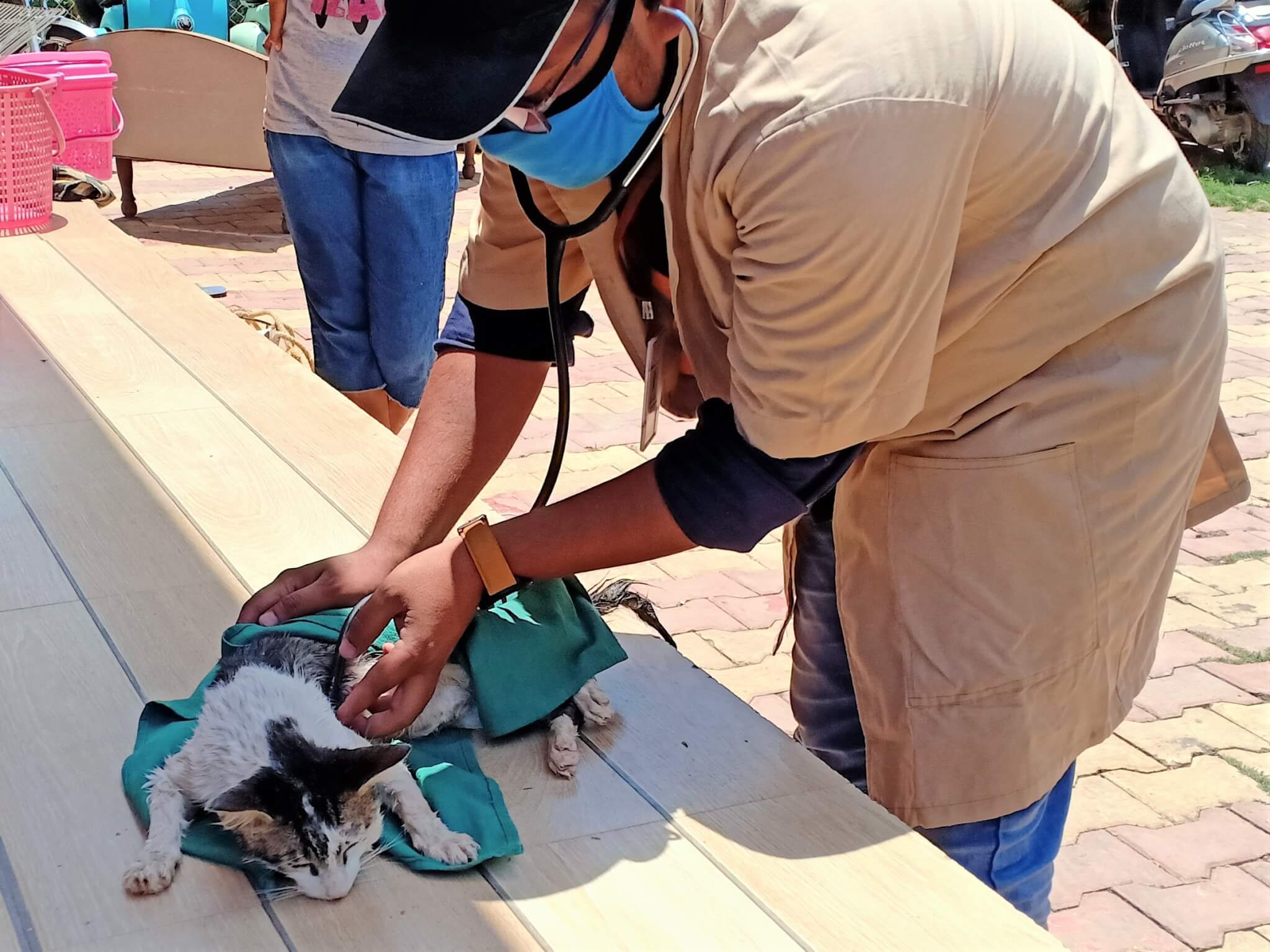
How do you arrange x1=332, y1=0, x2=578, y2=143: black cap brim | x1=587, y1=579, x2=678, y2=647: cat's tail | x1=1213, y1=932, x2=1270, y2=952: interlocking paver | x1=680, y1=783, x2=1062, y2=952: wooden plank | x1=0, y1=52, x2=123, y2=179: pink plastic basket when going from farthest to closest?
x1=0, y1=52, x2=123, y2=179: pink plastic basket < x1=1213, y1=932, x2=1270, y2=952: interlocking paver < x1=587, y1=579, x2=678, y2=647: cat's tail < x1=680, y1=783, x2=1062, y2=952: wooden plank < x1=332, y1=0, x2=578, y2=143: black cap brim

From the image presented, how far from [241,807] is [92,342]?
7.27 feet

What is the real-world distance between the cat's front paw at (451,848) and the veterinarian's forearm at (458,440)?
21.7 inches

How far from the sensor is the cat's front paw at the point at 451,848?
1.61m

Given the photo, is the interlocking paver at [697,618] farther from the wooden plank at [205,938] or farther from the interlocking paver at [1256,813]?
the wooden plank at [205,938]

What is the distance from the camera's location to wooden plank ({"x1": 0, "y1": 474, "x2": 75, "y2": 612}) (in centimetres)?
220

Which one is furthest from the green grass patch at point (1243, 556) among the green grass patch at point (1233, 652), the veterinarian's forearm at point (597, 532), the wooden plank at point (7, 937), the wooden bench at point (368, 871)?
the wooden plank at point (7, 937)

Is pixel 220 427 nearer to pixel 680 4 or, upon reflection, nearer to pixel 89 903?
pixel 89 903

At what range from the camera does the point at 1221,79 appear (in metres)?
9.64

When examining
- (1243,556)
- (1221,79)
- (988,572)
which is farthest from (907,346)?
(1221,79)

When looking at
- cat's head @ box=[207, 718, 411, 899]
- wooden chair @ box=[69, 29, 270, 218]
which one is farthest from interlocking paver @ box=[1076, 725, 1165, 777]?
wooden chair @ box=[69, 29, 270, 218]

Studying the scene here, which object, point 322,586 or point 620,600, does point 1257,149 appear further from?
point 322,586

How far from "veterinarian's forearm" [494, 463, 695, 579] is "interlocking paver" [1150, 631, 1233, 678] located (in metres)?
2.43

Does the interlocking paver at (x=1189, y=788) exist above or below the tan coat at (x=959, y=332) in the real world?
below

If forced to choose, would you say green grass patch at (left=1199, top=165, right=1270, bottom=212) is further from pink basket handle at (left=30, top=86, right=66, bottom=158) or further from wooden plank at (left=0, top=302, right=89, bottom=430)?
wooden plank at (left=0, top=302, right=89, bottom=430)
